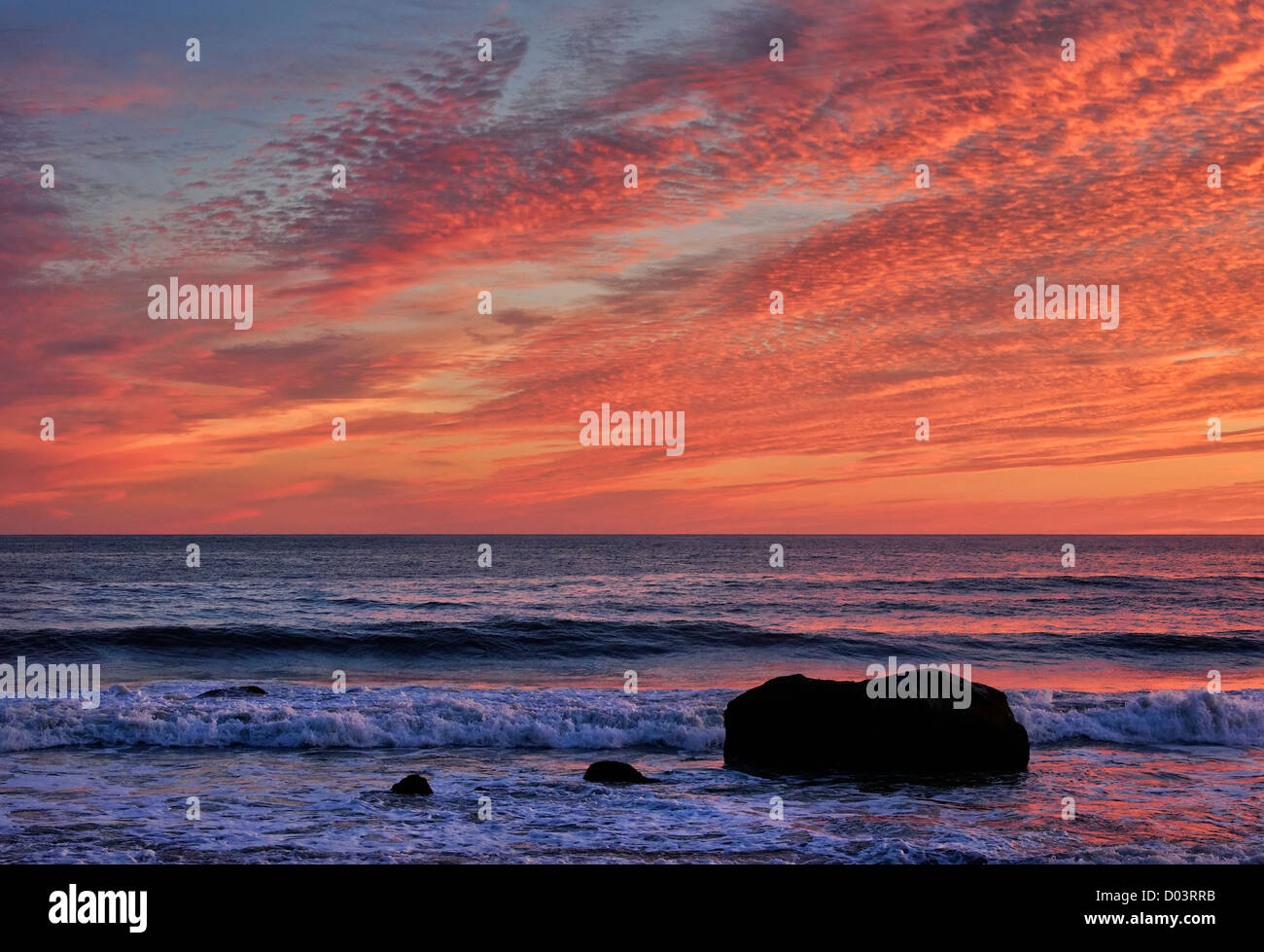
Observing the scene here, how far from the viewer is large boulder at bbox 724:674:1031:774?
16375 millimetres

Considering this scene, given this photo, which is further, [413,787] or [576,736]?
[576,736]

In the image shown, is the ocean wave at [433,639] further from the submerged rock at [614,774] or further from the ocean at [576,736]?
the submerged rock at [614,774]

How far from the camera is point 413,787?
14477 millimetres

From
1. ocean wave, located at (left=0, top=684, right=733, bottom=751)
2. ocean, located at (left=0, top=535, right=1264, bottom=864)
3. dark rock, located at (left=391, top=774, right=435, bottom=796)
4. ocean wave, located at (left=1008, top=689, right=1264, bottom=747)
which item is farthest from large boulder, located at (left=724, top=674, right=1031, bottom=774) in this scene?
dark rock, located at (left=391, top=774, right=435, bottom=796)

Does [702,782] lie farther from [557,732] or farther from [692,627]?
[692,627]

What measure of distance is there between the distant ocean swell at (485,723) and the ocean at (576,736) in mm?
71

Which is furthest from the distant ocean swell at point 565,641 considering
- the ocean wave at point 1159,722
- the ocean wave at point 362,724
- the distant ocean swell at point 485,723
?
the ocean wave at point 362,724

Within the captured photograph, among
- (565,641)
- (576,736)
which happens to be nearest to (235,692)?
(576,736)

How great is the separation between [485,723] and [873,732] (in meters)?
8.41

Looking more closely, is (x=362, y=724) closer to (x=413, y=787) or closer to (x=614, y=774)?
(x=413, y=787)

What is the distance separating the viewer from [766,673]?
31.7 meters

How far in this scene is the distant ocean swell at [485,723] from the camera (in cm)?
1923

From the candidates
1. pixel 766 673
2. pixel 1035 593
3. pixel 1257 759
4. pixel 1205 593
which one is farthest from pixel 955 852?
pixel 1205 593

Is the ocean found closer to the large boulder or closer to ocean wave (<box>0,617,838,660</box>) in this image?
ocean wave (<box>0,617,838,660</box>)
